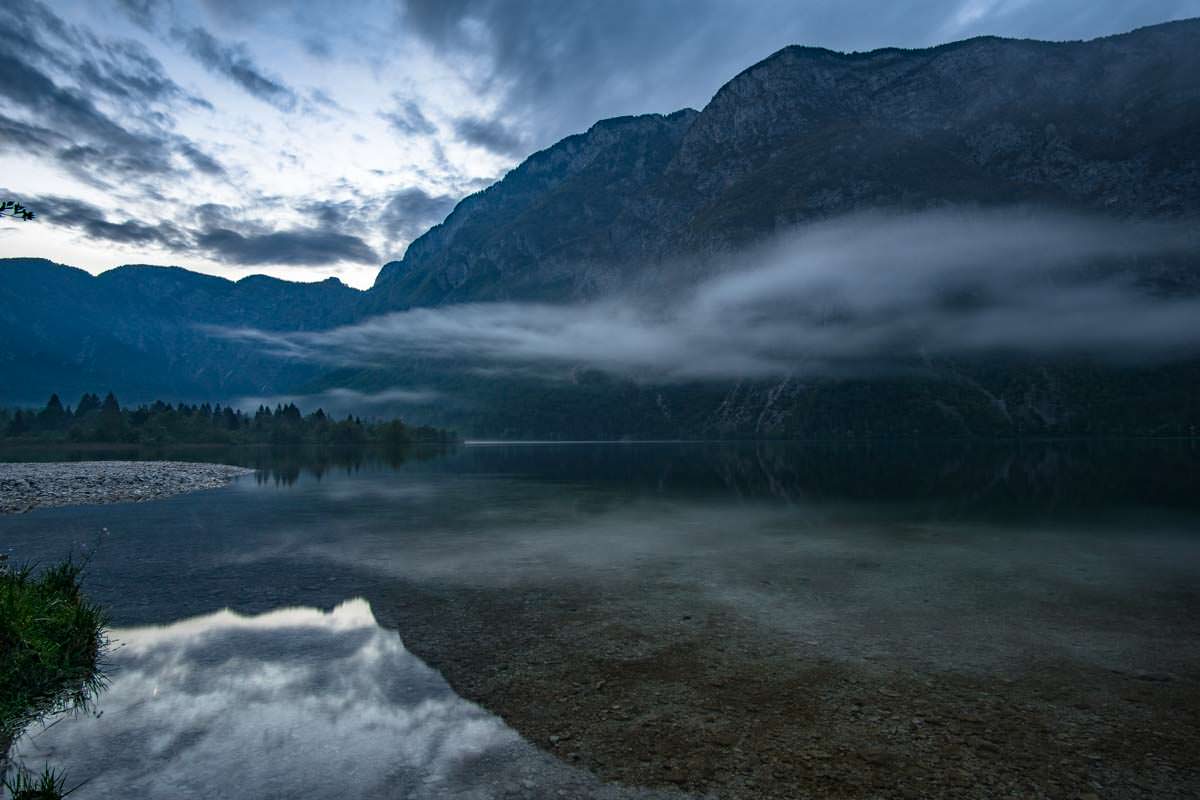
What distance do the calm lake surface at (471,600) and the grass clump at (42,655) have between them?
0.71 meters

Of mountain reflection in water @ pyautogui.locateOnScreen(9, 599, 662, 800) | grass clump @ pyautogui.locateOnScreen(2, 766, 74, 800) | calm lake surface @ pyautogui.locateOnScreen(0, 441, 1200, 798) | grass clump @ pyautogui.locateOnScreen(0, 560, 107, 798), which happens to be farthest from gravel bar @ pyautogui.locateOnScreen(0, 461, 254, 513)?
grass clump @ pyautogui.locateOnScreen(2, 766, 74, 800)

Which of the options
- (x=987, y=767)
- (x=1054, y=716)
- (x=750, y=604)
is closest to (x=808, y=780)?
(x=987, y=767)

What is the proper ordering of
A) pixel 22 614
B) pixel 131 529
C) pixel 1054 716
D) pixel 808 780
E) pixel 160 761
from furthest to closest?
pixel 131 529 < pixel 22 614 < pixel 1054 716 < pixel 160 761 < pixel 808 780

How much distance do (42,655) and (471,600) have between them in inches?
Result: 450

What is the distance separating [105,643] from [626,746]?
15.2 m

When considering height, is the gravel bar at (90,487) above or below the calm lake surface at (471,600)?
below

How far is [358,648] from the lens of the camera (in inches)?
679

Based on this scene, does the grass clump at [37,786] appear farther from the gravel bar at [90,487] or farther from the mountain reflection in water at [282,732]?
the gravel bar at [90,487]

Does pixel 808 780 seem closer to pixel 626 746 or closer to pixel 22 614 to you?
pixel 626 746

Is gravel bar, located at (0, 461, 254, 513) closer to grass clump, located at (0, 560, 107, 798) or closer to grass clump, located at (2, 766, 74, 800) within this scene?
grass clump, located at (0, 560, 107, 798)

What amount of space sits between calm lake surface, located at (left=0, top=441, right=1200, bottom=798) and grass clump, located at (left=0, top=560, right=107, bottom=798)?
709mm

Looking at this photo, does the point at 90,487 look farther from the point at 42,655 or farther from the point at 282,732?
the point at 282,732

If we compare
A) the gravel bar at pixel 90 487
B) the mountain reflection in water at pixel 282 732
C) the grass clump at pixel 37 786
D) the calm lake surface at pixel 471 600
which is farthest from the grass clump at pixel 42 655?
the gravel bar at pixel 90 487

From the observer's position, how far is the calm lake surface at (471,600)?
11414 millimetres
